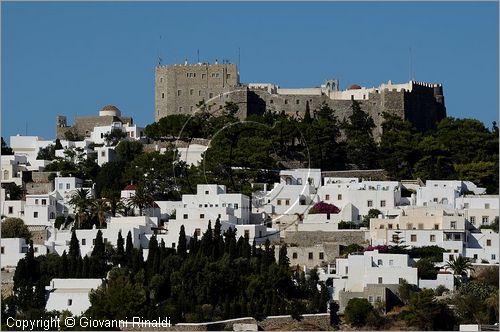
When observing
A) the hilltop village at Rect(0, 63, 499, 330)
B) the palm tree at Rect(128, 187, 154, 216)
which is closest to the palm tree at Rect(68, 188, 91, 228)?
the hilltop village at Rect(0, 63, 499, 330)

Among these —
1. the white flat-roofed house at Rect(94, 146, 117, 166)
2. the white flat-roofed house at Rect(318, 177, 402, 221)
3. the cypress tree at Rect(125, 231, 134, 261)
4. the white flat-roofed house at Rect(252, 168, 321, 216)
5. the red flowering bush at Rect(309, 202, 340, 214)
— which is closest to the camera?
the cypress tree at Rect(125, 231, 134, 261)

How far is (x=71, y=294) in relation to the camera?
4784cm

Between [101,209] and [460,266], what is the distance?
36.0 ft

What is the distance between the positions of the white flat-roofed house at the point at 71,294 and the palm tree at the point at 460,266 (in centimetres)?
914

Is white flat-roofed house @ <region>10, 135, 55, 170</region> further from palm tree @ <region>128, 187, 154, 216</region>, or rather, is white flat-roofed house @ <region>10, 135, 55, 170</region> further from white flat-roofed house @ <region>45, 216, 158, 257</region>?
white flat-roofed house @ <region>45, 216, 158, 257</region>

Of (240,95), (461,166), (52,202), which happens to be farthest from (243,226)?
(240,95)

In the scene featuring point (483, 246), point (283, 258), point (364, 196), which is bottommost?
point (283, 258)

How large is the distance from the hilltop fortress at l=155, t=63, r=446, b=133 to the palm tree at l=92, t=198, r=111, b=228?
14.1m

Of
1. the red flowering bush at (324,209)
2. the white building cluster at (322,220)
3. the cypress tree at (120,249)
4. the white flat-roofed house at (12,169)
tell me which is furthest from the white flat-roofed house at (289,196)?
the white flat-roofed house at (12,169)

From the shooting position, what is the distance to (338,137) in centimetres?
6719

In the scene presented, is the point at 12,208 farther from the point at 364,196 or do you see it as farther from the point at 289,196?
the point at 364,196

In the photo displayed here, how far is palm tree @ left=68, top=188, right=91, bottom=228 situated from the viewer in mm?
56062

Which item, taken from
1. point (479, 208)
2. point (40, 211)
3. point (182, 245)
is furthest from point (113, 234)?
point (479, 208)

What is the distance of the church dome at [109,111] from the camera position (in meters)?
71.6
